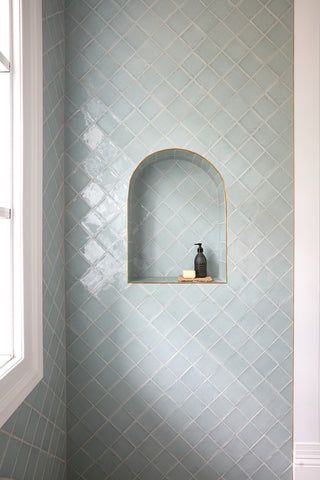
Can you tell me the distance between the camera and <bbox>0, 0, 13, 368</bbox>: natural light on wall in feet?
4.54

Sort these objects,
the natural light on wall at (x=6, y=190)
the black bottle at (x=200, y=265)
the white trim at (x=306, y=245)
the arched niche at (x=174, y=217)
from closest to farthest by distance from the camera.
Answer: the natural light on wall at (x=6, y=190) < the white trim at (x=306, y=245) < the black bottle at (x=200, y=265) < the arched niche at (x=174, y=217)

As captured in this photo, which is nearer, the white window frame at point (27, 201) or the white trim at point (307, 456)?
the white window frame at point (27, 201)

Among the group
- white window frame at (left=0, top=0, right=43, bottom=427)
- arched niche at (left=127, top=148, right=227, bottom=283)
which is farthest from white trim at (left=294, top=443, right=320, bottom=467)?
white window frame at (left=0, top=0, right=43, bottom=427)

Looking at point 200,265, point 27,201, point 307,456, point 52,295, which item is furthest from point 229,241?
point 307,456

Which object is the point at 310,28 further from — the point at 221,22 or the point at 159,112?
the point at 159,112

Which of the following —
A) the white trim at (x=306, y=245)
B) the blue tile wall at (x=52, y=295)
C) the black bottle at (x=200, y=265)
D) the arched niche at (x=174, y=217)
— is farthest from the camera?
the arched niche at (x=174, y=217)

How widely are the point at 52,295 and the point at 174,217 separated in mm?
747

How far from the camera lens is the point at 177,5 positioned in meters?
1.94

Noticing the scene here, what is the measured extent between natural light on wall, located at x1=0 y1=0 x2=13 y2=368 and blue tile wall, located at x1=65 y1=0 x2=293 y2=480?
0.57 metres

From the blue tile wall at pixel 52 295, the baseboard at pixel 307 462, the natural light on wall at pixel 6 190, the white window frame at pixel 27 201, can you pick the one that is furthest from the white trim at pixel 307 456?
the natural light on wall at pixel 6 190

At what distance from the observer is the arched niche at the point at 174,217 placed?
214 cm

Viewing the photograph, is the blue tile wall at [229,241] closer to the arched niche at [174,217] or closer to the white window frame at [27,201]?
the arched niche at [174,217]

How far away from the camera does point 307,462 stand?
1929 mm

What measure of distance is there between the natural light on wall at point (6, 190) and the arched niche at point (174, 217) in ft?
2.66
